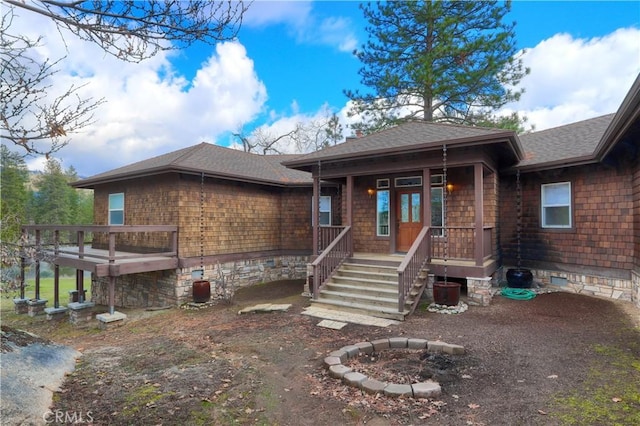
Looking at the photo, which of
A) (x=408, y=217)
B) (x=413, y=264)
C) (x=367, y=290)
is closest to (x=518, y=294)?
(x=413, y=264)

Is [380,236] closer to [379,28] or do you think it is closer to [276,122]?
[379,28]

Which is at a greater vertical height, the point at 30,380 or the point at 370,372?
the point at 30,380

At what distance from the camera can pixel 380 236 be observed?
10953 millimetres

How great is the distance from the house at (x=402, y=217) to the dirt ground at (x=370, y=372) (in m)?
1.33

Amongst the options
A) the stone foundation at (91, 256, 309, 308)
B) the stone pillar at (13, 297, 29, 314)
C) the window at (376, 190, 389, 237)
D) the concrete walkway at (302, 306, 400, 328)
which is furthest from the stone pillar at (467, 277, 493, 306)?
the stone pillar at (13, 297, 29, 314)

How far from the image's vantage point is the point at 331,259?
9062 millimetres

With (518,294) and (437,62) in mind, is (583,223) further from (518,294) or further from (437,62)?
(437,62)

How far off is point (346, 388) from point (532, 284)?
7.74m

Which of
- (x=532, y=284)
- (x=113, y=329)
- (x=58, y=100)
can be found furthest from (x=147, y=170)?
(x=532, y=284)

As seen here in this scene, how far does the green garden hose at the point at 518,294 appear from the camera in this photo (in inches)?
329

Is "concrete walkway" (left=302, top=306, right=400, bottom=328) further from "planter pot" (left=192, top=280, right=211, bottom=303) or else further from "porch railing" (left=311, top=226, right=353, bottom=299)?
"planter pot" (left=192, top=280, right=211, bottom=303)

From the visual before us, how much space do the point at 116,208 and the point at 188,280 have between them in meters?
4.55

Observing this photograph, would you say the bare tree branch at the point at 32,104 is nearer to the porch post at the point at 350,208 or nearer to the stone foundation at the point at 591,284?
the porch post at the point at 350,208

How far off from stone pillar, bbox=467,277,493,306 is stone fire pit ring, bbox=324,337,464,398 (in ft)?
9.85
